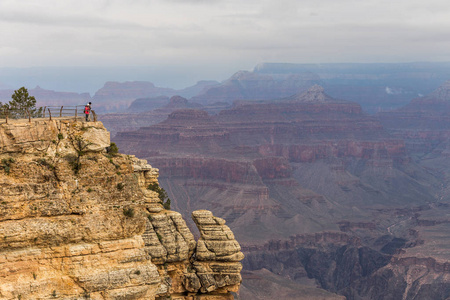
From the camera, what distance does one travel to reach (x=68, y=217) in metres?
28.9

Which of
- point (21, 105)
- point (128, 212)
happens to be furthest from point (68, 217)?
point (21, 105)

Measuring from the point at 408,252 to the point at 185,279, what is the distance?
131m

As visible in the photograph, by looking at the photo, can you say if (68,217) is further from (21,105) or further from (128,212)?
(21,105)

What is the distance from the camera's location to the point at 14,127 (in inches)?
1129

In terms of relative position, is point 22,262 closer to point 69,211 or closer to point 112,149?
point 69,211

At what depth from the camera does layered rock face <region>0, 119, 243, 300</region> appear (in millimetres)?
27688

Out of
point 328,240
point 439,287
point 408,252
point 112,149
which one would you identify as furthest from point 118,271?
point 328,240

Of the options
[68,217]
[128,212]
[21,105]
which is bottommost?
[128,212]

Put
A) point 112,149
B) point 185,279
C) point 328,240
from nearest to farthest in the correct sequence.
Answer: point 112,149 → point 185,279 → point 328,240

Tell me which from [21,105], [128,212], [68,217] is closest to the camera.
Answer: [68,217]

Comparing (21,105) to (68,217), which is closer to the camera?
(68,217)

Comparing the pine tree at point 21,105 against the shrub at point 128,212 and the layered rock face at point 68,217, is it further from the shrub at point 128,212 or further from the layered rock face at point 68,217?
the shrub at point 128,212

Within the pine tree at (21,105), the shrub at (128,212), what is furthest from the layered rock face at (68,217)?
the pine tree at (21,105)

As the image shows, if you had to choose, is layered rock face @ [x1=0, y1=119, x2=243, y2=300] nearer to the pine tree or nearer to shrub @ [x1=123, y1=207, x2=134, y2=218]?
shrub @ [x1=123, y1=207, x2=134, y2=218]
